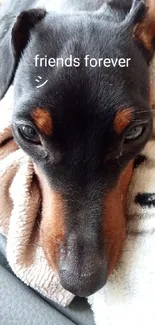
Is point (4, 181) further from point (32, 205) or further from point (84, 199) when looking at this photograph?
Answer: point (84, 199)

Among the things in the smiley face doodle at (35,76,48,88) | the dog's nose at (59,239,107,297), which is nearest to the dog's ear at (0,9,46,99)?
the smiley face doodle at (35,76,48,88)

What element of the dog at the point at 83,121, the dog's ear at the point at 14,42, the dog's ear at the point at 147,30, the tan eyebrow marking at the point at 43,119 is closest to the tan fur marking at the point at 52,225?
the dog at the point at 83,121

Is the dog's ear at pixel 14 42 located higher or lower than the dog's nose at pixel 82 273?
higher

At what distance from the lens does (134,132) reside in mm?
1088

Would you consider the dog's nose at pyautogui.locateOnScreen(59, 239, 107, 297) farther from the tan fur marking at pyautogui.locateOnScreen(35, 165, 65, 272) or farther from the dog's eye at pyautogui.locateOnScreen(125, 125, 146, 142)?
the dog's eye at pyautogui.locateOnScreen(125, 125, 146, 142)

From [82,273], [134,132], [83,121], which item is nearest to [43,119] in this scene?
[83,121]

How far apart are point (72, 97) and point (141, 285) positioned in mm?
381

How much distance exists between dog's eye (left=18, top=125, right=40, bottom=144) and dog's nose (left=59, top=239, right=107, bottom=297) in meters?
0.24

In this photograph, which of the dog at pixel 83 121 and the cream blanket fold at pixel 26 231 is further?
the cream blanket fold at pixel 26 231

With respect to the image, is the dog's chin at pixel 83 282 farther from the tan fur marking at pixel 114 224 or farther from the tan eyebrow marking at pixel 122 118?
the tan eyebrow marking at pixel 122 118

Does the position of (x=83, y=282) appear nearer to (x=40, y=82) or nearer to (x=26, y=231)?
(x=26, y=231)

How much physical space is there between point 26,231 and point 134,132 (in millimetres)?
301

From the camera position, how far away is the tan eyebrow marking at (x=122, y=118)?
1024 mm

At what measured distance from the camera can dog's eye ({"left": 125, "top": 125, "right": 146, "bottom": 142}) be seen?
1076mm
